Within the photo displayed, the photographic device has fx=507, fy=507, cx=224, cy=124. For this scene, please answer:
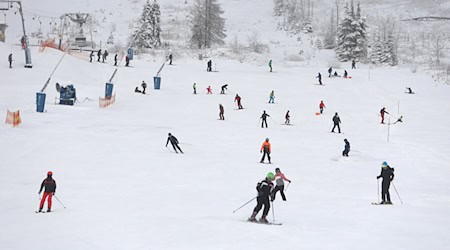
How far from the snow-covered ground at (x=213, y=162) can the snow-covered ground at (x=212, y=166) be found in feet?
0.20

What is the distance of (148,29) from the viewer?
69062 mm

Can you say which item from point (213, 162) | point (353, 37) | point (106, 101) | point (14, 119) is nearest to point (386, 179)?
point (213, 162)

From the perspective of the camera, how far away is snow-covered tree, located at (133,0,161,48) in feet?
225

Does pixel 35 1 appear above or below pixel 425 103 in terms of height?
above

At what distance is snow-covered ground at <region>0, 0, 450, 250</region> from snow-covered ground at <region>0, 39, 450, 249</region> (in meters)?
0.06

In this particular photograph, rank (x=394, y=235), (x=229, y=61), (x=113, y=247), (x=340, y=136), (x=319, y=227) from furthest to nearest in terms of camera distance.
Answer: (x=229, y=61), (x=340, y=136), (x=319, y=227), (x=394, y=235), (x=113, y=247)

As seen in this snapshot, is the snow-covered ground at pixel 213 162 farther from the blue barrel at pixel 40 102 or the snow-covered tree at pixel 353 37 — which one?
the snow-covered tree at pixel 353 37

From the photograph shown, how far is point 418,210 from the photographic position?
14.1 meters

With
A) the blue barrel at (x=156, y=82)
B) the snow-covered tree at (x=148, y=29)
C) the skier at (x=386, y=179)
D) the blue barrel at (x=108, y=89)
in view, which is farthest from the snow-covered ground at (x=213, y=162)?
the snow-covered tree at (x=148, y=29)

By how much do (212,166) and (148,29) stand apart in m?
51.7

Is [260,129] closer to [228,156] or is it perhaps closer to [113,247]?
[228,156]

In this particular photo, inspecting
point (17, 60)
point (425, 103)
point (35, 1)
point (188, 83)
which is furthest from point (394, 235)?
point (35, 1)

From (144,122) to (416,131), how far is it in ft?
55.3

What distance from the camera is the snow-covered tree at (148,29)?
225ft
